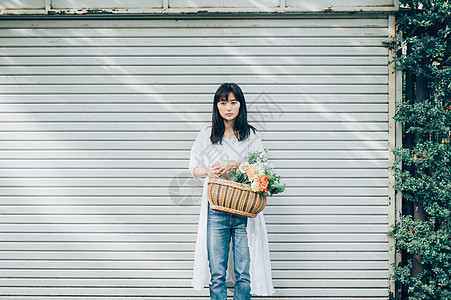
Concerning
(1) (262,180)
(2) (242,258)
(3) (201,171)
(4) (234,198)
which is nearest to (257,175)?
(1) (262,180)

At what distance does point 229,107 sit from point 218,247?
126 cm

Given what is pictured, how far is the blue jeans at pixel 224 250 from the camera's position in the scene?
342cm

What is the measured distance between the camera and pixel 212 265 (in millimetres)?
3451

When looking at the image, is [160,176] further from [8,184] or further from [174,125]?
[8,184]

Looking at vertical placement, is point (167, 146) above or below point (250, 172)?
above

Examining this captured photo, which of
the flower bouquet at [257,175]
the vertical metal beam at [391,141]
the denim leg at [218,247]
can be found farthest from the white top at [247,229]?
the vertical metal beam at [391,141]

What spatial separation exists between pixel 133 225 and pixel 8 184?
1.45m

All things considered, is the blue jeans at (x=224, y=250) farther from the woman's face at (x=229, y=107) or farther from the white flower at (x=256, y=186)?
the woman's face at (x=229, y=107)

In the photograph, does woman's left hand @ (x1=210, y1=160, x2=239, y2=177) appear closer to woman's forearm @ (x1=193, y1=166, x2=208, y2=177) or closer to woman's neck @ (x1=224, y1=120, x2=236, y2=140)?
woman's forearm @ (x1=193, y1=166, x2=208, y2=177)

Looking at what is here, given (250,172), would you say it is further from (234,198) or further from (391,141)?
(391,141)

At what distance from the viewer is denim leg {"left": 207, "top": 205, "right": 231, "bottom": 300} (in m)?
3.42

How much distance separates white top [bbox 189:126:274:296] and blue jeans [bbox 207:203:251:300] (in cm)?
7

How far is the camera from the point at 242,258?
11.3 ft

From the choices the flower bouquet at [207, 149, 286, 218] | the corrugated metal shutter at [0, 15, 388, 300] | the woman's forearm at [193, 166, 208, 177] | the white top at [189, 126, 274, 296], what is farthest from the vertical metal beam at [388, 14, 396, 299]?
the woman's forearm at [193, 166, 208, 177]
